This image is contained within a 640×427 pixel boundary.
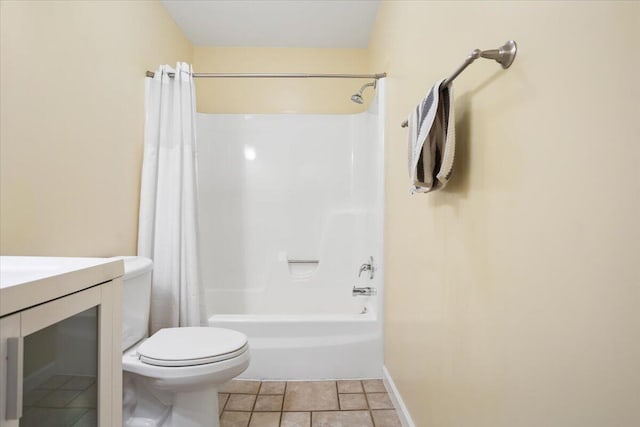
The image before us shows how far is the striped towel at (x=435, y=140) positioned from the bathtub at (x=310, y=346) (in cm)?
125

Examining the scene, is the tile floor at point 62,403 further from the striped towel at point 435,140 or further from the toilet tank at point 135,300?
the striped towel at point 435,140

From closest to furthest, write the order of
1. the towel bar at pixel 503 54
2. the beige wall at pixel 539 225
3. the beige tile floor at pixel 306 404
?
1. the beige wall at pixel 539 225
2. the towel bar at pixel 503 54
3. the beige tile floor at pixel 306 404

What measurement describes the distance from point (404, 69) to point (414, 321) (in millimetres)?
1198

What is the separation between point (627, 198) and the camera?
1.69 feet

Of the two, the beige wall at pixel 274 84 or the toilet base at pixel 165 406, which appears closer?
the toilet base at pixel 165 406

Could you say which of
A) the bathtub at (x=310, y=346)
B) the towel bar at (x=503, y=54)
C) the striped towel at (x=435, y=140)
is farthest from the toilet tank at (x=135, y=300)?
the towel bar at (x=503, y=54)

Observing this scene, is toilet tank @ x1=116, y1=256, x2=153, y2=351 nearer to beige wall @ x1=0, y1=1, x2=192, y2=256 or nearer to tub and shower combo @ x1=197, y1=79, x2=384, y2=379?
beige wall @ x1=0, y1=1, x2=192, y2=256

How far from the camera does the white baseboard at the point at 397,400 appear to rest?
63.5 inches

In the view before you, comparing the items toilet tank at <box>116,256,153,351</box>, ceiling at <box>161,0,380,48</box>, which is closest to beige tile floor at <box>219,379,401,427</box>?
toilet tank at <box>116,256,153,351</box>

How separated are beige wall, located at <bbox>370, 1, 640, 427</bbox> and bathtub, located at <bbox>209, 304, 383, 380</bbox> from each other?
814 millimetres

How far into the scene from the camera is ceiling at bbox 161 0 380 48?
246 cm

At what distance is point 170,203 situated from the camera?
202cm

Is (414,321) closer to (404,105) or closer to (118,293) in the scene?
(404,105)

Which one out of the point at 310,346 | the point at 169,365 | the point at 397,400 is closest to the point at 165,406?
the point at 169,365
